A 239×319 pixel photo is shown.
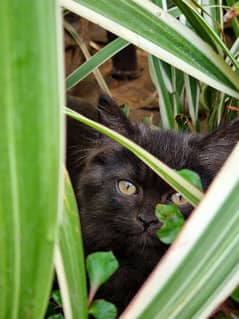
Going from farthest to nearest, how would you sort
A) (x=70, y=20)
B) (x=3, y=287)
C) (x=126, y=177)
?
1. (x=70, y=20)
2. (x=126, y=177)
3. (x=3, y=287)

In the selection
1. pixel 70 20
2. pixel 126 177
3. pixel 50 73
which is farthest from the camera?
pixel 70 20

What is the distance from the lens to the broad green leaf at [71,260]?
29.3 inches

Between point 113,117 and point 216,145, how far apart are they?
204 millimetres

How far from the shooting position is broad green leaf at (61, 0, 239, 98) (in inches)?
38.4

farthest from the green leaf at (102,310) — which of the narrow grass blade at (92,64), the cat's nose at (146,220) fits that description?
the narrow grass blade at (92,64)

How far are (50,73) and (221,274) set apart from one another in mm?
287

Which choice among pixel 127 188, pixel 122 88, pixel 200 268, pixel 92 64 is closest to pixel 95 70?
pixel 92 64

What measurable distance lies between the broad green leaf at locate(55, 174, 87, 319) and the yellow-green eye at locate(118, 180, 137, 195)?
41 centimetres

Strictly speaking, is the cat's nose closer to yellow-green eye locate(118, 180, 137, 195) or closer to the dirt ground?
yellow-green eye locate(118, 180, 137, 195)

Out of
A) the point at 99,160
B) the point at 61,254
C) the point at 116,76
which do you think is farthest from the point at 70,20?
the point at 61,254

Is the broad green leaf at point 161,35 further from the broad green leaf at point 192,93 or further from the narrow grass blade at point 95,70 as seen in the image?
the narrow grass blade at point 95,70

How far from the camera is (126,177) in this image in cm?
119

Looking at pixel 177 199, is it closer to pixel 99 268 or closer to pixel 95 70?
pixel 99 268

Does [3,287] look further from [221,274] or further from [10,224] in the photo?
[221,274]
